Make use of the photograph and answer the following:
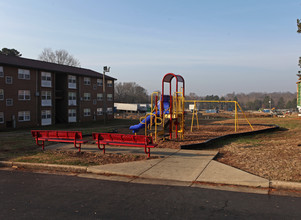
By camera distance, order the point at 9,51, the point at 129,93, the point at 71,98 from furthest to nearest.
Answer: the point at 129,93 → the point at 9,51 → the point at 71,98

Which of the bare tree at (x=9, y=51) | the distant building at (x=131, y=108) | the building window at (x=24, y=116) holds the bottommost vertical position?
the building window at (x=24, y=116)

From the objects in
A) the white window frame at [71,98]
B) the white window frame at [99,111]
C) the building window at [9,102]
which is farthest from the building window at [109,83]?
the building window at [9,102]

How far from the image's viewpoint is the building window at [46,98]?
34.0 m

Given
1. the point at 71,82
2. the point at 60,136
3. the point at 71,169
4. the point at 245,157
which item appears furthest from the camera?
the point at 71,82

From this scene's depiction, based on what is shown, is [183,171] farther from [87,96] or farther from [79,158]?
[87,96]

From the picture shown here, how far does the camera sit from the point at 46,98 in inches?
1361

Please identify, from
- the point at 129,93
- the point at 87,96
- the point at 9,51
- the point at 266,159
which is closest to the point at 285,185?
the point at 266,159

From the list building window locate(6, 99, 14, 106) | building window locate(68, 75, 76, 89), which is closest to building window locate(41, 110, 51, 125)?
building window locate(6, 99, 14, 106)

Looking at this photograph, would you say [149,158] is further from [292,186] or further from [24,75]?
[24,75]

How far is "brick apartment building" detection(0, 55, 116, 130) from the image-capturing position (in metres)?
29.4

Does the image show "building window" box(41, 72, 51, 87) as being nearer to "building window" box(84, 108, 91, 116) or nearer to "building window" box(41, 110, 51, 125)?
"building window" box(41, 110, 51, 125)

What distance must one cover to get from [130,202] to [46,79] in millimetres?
33068

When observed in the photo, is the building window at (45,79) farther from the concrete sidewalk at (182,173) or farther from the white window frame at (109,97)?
the concrete sidewalk at (182,173)

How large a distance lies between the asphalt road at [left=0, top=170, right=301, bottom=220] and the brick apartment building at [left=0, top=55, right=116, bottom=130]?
2627cm
